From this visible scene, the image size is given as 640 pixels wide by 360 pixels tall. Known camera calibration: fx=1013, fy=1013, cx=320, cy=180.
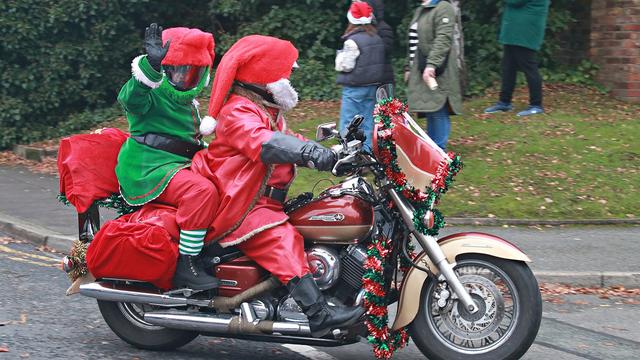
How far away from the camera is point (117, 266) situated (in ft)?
18.8

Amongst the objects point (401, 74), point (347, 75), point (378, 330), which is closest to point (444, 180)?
point (378, 330)

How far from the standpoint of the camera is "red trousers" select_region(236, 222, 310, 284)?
548 centimetres

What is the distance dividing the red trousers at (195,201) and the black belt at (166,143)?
377 mm

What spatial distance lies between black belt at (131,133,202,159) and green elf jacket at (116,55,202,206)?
2 cm

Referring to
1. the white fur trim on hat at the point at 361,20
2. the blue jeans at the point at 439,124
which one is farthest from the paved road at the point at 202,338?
the white fur trim on hat at the point at 361,20

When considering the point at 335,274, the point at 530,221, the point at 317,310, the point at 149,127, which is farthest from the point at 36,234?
the point at 317,310

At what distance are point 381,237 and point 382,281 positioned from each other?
25 cm

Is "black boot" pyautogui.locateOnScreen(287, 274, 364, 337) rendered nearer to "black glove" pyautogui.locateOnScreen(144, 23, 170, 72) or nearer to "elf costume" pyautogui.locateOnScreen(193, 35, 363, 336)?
"elf costume" pyautogui.locateOnScreen(193, 35, 363, 336)

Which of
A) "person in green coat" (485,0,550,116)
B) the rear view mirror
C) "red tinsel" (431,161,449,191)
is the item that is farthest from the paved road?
"person in green coat" (485,0,550,116)

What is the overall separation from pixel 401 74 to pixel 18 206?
19.3ft

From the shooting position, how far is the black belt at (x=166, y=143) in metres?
6.08

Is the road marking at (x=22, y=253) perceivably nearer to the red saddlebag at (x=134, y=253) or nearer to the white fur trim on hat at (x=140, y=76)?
the red saddlebag at (x=134, y=253)

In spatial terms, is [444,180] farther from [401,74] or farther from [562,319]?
[401,74]

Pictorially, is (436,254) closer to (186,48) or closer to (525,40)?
(186,48)
